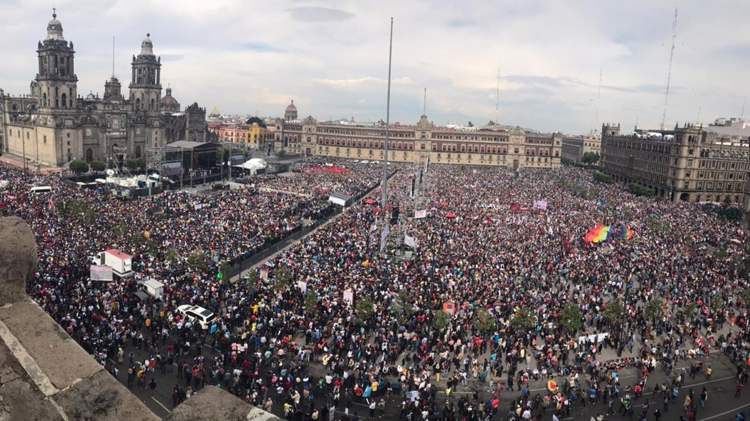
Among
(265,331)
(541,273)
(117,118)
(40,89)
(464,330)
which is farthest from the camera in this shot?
(117,118)

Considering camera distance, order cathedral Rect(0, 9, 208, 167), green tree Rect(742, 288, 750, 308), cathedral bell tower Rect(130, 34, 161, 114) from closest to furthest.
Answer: green tree Rect(742, 288, 750, 308), cathedral Rect(0, 9, 208, 167), cathedral bell tower Rect(130, 34, 161, 114)

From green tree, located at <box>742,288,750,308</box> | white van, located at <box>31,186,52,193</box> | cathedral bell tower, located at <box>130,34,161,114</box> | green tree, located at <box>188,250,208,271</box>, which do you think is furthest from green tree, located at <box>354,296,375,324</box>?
cathedral bell tower, located at <box>130,34,161,114</box>

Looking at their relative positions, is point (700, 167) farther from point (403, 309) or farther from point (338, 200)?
point (403, 309)

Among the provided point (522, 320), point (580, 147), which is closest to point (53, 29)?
point (522, 320)

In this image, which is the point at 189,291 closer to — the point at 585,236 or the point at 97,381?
the point at 97,381

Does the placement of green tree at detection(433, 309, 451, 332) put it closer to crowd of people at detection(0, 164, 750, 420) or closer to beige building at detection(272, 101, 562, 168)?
crowd of people at detection(0, 164, 750, 420)

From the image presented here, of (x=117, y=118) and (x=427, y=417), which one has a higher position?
(x=117, y=118)

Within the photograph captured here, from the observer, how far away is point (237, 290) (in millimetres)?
26672

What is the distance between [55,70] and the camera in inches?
3059

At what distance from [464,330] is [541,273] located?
34.6ft

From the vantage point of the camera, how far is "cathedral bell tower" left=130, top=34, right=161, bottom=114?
94375 millimetres

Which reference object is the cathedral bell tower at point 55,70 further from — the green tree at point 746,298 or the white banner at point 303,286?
the green tree at point 746,298

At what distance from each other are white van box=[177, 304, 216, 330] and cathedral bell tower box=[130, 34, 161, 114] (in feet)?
262

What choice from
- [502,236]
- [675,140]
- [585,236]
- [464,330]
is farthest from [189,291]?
[675,140]
